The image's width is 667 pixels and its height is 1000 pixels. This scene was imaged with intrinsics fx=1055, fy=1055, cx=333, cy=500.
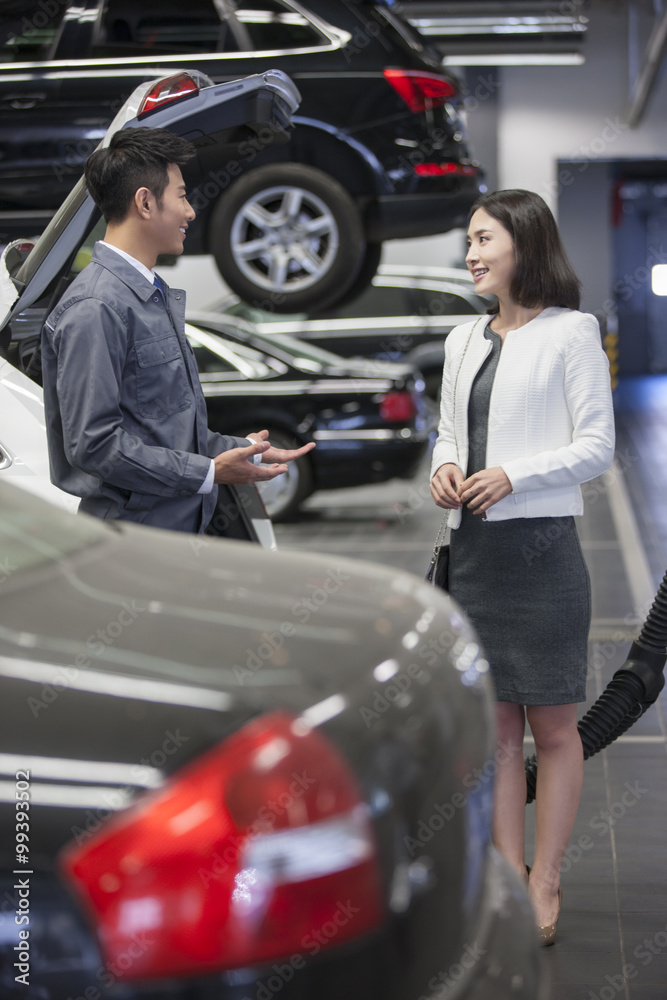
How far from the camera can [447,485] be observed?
2416mm

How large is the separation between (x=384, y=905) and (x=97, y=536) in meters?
0.68

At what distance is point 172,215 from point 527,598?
1.18 m

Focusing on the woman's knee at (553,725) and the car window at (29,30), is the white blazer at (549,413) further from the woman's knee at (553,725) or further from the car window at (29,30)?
the car window at (29,30)

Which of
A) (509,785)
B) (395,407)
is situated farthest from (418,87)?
(395,407)

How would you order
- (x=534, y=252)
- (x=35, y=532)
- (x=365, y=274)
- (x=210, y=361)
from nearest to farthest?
1. (x=35, y=532)
2. (x=534, y=252)
3. (x=365, y=274)
4. (x=210, y=361)

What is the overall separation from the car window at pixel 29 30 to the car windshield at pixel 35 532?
3400 mm

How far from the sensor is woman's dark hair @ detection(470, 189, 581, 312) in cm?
240

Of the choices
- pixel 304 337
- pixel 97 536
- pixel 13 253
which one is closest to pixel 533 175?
pixel 304 337

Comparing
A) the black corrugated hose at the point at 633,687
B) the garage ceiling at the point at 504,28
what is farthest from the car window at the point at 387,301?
the black corrugated hose at the point at 633,687

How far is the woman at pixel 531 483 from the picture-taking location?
2.37 metres

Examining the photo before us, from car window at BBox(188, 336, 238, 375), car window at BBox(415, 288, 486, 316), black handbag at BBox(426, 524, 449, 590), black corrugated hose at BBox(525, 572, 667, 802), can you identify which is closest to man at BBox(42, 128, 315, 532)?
black handbag at BBox(426, 524, 449, 590)

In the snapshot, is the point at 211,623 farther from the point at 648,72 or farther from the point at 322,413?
the point at 648,72

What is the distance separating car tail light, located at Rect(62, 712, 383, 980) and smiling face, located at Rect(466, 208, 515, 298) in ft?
5.36

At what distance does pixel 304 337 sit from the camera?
11.1 meters
